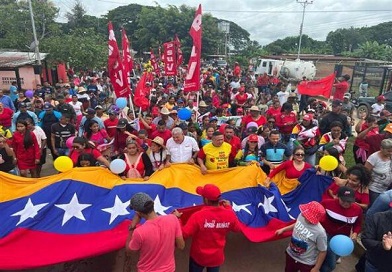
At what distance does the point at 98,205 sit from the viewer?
431 cm

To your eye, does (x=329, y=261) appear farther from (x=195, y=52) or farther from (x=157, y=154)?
(x=195, y=52)

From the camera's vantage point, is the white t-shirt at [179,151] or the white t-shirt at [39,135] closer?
the white t-shirt at [179,151]

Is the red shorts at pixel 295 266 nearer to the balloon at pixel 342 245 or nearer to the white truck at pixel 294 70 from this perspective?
the balloon at pixel 342 245

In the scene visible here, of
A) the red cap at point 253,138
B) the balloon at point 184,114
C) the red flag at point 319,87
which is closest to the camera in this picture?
the red cap at point 253,138

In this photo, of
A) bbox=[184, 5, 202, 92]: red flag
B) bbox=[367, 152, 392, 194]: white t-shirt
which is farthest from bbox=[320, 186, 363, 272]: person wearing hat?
bbox=[184, 5, 202, 92]: red flag

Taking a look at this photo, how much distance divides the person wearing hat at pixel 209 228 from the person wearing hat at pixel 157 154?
2.05 metres

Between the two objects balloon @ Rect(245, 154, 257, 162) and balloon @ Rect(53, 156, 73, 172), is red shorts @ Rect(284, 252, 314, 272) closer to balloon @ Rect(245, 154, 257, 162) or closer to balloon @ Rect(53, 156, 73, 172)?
balloon @ Rect(245, 154, 257, 162)

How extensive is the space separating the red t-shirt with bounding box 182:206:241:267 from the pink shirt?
0.24m

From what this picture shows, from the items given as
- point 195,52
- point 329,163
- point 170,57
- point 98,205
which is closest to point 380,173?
point 329,163

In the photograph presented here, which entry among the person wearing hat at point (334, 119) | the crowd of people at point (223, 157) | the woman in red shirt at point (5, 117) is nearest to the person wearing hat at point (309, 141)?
the crowd of people at point (223, 157)

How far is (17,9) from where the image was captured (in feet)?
99.5

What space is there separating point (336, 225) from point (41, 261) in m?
3.29

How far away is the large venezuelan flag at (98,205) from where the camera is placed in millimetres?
3797

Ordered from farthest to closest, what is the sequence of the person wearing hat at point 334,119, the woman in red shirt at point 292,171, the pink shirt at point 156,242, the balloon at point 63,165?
the person wearing hat at point 334,119, the woman in red shirt at point 292,171, the balloon at point 63,165, the pink shirt at point 156,242
